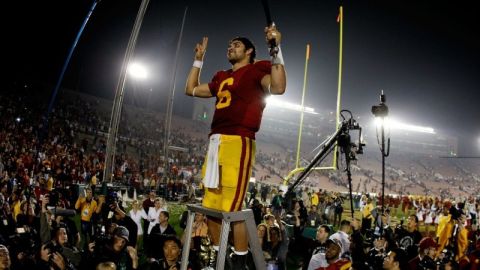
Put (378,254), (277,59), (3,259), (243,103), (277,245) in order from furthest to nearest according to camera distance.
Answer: (277,245) < (378,254) < (3,259) < (243,103) < (277,59)

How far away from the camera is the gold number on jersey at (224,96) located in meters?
2.61

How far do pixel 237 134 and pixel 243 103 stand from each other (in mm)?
227

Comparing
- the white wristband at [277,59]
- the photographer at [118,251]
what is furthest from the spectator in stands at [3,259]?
the white wristband at [277,59]

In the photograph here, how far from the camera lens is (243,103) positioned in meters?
2.52

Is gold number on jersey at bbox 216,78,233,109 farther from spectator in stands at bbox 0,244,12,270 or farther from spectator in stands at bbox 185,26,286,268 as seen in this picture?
spectator in stands at bbox 0,244,12,270

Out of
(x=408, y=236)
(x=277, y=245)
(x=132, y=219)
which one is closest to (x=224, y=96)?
(x=277, y=245)

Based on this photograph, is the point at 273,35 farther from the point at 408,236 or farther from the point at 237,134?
the point at 408,236

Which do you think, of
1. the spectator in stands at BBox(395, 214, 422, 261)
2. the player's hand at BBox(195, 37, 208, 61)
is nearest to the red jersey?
the player's hand at BBox(195, 37, 208, 61)


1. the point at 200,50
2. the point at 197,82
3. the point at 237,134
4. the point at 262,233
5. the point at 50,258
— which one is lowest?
the point at 50,258

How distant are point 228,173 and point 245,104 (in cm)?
50

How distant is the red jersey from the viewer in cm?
250

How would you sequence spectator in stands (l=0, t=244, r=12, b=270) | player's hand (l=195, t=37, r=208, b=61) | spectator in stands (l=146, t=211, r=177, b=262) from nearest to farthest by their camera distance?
player's hand (l=195, t=37, r=208, b=61) → spectator in stands (l=0, t=244, r=12, b=270) → spectator in stands (l=146, t=211, r=177, b=262)

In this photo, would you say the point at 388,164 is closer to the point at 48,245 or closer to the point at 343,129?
the point at 343,129

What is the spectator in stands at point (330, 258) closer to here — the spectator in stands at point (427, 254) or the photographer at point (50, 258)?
the spectator in stands at point (427, 254)
